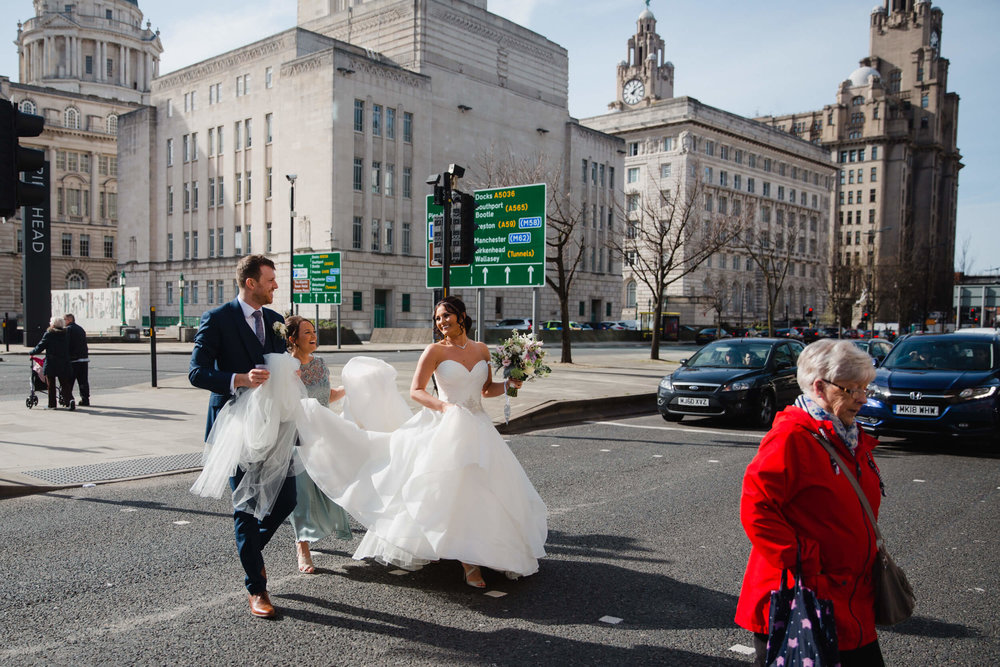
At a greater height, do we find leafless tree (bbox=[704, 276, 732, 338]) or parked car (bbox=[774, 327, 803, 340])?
leafless tree (bbox=[704, 276, 732, 338])

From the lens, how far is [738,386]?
1346 centimetres

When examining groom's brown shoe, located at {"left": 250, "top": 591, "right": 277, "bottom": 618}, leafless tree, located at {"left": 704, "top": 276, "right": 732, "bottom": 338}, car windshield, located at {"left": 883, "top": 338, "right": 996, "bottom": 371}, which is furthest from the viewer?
leafless tree, located at {"left": 704, "top": 276, "right": 732, "bottom": 338}

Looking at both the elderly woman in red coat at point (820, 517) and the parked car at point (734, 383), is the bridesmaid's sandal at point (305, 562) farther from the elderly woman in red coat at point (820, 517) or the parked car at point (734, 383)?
the parked car at point (734, 383)

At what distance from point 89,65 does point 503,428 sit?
111422 mm

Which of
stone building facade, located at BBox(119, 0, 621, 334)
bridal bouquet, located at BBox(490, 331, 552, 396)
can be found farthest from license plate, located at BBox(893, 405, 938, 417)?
stone building facade, located at BBox(119, 0, 621, 334)

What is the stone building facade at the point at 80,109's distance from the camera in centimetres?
8675

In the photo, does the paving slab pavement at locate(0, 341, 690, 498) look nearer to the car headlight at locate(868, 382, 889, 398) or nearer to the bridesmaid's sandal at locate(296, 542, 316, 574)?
the bridesmaid's sandal at locate(296, 542, 316, 574)

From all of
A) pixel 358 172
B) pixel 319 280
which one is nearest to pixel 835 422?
pixel 319 280

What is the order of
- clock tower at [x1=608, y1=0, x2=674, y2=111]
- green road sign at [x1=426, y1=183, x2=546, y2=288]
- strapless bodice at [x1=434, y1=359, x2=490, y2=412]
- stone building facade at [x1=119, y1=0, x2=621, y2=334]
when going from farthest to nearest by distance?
1. clock tower at [x1=608, y1=0, x2=674, y2=111]
2. stone building facade at [x1=119, y1=0, x2=621, y2=334]
3. green road sign at [x1=426, y1=183, x2=546, y2=288]
4. strapless bodice at [x1=434, y1=359, x2=490, y2=412]

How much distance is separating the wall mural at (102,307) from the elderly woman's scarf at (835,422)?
4199 centimetres

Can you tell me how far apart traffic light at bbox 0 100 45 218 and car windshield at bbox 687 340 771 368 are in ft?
37.3

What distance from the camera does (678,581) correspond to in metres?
5.15

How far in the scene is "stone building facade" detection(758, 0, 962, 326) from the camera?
119750mm

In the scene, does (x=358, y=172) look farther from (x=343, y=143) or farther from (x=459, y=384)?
(x=459, y=384)
